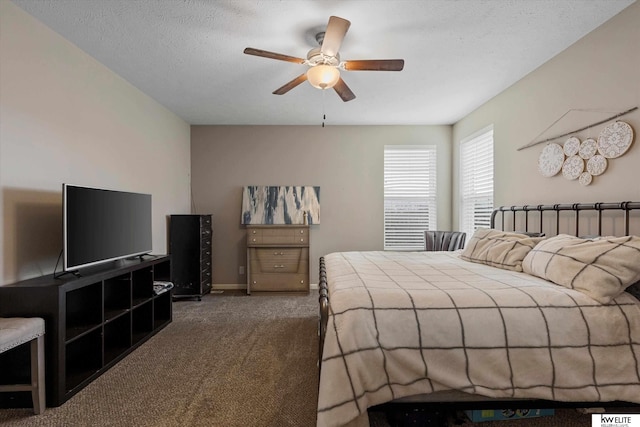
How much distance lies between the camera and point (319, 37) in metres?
Result: 2.32

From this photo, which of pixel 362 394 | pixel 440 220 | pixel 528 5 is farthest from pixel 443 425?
pixel 440 220

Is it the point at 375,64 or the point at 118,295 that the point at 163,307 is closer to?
the point at 118,295

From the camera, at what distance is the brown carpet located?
68.1 inches

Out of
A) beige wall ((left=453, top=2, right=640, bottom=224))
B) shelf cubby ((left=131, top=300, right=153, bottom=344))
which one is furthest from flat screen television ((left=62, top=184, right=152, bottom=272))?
beige wall ((left=453, top=2, right=640, bottom=224))

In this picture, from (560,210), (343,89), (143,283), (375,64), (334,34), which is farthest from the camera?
(143,283)

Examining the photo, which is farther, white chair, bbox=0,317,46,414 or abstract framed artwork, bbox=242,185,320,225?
abstract framed artwork, bbox=242,185,320,225

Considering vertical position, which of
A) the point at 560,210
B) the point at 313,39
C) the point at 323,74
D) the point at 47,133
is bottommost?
the point at 560,210

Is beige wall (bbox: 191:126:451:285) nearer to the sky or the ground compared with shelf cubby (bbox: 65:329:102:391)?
nearer to the sky

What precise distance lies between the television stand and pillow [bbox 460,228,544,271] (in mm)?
2927

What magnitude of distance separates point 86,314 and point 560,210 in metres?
3.86

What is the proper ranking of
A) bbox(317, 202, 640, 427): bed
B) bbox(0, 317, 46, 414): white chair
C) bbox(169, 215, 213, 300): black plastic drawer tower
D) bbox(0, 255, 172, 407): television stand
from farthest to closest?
bbox(169, 215, 213, 300): black plastic drawer tower, bbox(0, 255, 172, 407): television stand, bbox(0, 317, 46, 414): white chair, bbox(317, 202, 640, 427): bed

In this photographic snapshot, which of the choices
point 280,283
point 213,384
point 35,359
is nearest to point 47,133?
point 35,359

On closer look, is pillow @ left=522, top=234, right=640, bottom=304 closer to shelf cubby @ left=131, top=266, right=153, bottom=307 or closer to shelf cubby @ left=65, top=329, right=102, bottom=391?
shelf cubby @ left=65, top=329, right=102, bottom=391

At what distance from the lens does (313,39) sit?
2.38m
